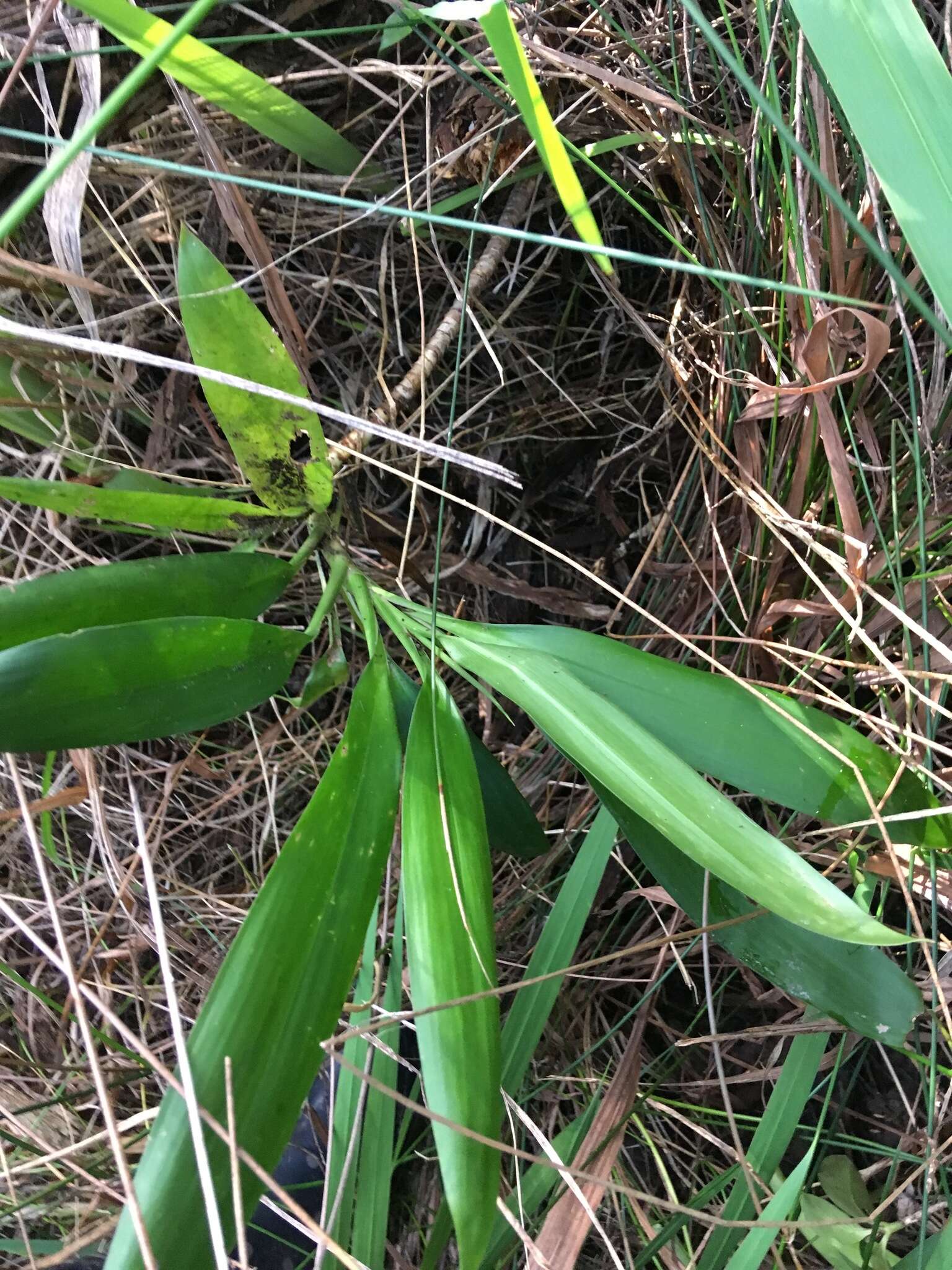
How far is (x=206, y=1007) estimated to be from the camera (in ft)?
1.44

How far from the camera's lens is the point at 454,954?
0.48m

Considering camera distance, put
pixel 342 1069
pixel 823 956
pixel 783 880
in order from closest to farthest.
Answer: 1. pixel 783 880
2. pixel 823 956
3. pixel 342 1069

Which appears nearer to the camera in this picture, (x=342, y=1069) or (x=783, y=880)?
(x=783, y=880)

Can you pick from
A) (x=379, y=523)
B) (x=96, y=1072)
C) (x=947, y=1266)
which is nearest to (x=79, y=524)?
(x=379, y=523)

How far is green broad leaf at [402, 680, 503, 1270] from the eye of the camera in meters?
0.44

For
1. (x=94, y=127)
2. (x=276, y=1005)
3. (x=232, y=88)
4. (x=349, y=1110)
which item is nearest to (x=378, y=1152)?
(x=349, y=1110)

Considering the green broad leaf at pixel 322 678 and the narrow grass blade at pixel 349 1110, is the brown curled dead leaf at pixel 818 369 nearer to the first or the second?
the green broad leaf at pixel 322 678

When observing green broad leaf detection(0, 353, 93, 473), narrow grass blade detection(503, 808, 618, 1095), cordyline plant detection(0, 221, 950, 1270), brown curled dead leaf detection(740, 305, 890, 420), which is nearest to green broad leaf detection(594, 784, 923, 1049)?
cordyline plant detection(0, 221, 950, 1270)

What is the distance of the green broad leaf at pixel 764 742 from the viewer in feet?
1.68

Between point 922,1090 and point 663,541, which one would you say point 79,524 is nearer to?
point 663,541

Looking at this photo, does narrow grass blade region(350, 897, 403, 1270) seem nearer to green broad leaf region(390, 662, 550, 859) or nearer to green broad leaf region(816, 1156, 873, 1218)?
green broad leaf region(390, 662, 550, 859)

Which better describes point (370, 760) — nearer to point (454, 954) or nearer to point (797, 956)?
point (454, 954)

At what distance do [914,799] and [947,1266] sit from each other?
373 millimetres

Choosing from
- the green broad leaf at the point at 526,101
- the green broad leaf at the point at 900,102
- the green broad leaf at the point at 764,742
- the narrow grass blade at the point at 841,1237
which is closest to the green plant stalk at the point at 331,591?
the green broad leaf at the point at 764,742
